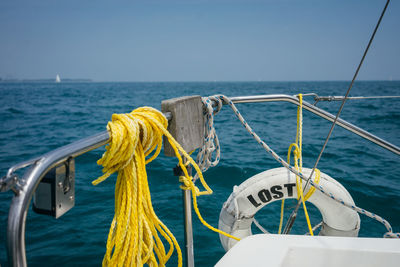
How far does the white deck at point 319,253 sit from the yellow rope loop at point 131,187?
1.11 ft

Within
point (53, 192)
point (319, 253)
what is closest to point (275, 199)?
point (319, 253)

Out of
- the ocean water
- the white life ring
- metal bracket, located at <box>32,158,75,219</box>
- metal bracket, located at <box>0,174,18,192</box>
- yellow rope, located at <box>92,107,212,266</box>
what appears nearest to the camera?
metal bracket, located at <box>0,174,18,192</box>

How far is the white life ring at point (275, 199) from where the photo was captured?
190 cm

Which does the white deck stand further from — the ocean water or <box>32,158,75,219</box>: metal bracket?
the ocean water

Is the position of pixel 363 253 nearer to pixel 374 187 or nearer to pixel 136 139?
pixel 136 139

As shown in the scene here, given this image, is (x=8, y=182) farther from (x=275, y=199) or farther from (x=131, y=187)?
(x=275, y=199)

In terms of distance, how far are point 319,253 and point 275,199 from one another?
843 mm

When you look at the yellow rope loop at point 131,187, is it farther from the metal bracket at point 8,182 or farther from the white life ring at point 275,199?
the white life ring at point 275,199

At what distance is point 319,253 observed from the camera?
110cm

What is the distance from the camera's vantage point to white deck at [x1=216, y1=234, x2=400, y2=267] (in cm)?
107

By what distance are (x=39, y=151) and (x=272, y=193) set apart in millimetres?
6513

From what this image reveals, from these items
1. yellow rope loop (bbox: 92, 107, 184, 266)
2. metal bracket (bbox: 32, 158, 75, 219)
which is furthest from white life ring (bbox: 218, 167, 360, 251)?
metal bracket (bbox: 32, 158, 75, 219)

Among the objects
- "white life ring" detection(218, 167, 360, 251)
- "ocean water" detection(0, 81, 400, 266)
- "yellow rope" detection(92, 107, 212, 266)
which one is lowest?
"ocean water" detection(0, 81, 400, 266)

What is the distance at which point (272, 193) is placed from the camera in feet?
6.29
